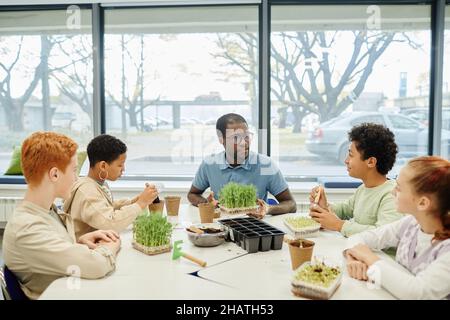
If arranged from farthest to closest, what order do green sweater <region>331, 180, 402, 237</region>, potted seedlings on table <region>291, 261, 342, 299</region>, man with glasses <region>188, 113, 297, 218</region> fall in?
man with glasses <region>188, 113, 297, 218</region> < green sweater <region>331, 180, 402, 237</region> < potted seedlings on table <region>291, 261, 342, 299</region>

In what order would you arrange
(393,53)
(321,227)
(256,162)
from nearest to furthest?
(321,227) < (256,162) < (393,53)

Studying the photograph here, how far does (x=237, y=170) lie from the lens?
2.94 m

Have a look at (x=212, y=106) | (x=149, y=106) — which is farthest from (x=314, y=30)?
(x=149, y=106)

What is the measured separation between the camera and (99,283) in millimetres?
1409

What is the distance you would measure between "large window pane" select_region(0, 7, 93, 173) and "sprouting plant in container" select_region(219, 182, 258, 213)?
3068 millimetres

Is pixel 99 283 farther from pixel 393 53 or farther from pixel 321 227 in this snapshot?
pixel 393 53

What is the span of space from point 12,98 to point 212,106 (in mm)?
2453

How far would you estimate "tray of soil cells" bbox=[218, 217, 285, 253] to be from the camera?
1731 mm

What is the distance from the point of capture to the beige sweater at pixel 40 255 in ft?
4.64

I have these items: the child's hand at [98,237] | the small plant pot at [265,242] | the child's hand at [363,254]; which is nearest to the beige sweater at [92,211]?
the child's hand at [98,237]

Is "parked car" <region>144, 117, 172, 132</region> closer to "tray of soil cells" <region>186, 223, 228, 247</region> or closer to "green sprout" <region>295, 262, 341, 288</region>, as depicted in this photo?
"tray of soil cells" <region>186, 223, 228, 247</region>

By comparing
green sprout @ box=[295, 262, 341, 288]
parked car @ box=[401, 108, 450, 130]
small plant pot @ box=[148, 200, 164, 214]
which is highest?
parked car @ box=[401, 108, 450, 130]

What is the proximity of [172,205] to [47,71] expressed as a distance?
3390 mm

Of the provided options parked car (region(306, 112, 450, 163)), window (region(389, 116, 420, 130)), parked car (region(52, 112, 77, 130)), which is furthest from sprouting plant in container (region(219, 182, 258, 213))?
parked car (region(52, 112, 77, 130))
